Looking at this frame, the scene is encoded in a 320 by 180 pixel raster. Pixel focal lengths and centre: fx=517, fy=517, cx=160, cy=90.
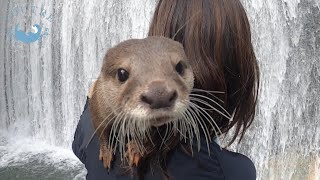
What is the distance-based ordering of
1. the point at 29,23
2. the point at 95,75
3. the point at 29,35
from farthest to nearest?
the point at 29,35
the point at 29,23
the point at 95,75

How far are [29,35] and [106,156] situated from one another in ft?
21.3

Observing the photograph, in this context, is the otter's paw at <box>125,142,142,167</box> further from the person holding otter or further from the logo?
the logo

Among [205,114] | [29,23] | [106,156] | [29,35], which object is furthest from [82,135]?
[29,35]

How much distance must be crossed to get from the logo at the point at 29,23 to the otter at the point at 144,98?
5926 millimetres

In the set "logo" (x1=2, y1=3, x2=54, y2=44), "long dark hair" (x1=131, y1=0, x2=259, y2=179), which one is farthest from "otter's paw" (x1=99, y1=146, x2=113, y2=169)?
"logo" (x1=2, y1=3, x2=54, y2=44)

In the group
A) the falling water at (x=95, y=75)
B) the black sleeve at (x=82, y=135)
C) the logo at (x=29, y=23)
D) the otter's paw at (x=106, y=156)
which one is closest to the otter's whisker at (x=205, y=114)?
the otter's paw at (x=106, y=156)

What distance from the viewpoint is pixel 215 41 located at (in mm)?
1634

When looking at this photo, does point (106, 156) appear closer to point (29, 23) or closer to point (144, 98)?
point (144, 98)

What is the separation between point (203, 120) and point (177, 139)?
12 centimetres

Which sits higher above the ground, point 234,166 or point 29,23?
point 29,23

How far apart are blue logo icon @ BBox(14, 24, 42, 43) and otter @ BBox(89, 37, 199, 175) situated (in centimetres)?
620

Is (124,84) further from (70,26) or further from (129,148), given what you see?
(70,26)

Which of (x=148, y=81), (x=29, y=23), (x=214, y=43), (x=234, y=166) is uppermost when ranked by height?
(x=29, y=23)

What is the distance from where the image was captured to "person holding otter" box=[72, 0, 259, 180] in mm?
1512
